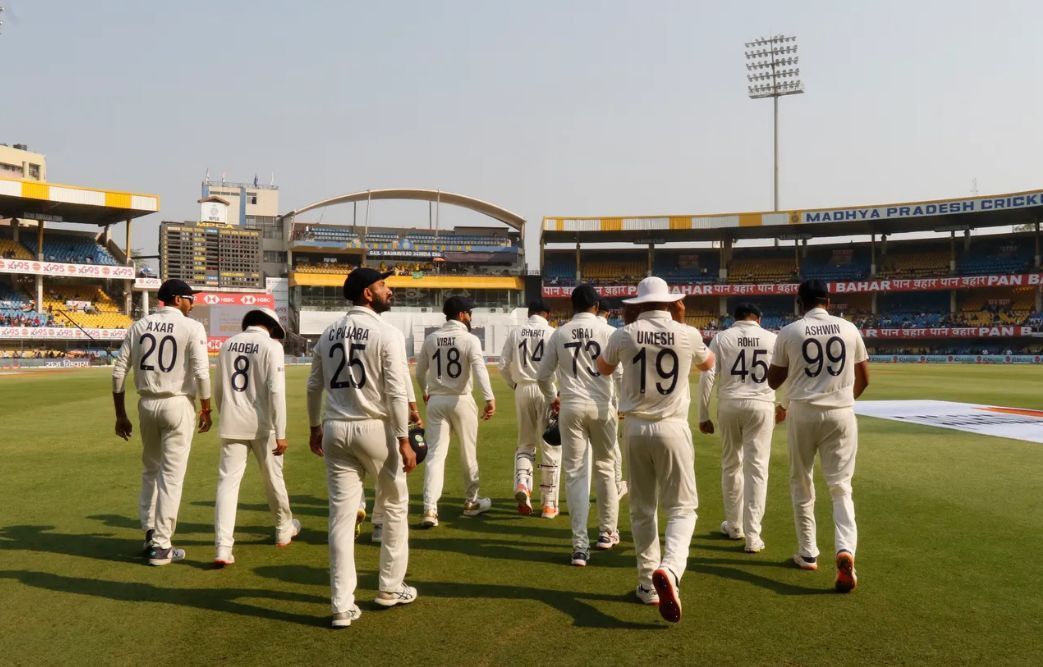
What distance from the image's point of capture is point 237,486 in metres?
6.35

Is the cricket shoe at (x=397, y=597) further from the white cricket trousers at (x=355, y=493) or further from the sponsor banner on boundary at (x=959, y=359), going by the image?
the sponsor banner on boundary at (x=959, y=359)

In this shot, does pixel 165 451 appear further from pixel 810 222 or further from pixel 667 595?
pixel 810 222

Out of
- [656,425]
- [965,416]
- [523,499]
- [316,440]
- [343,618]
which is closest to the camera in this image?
[343,618]

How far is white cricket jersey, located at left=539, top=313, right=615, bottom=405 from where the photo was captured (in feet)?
21.0

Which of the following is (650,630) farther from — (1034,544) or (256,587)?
(1034,544)

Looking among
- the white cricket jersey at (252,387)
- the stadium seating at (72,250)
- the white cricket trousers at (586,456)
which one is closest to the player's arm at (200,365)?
the white cricket jersey at (252,387)

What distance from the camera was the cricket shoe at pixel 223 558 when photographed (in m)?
6.04

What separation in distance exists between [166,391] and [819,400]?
537cm

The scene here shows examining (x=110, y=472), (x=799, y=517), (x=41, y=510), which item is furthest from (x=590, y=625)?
(x=110, y=472)

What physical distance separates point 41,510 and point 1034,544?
9.76 m

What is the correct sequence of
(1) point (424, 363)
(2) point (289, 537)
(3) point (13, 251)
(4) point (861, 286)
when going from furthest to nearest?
1. (4) point (861, 286)
2. (3) point (13, 251)
3. (1) point (424, 363)
4. (2) point (289, 537)

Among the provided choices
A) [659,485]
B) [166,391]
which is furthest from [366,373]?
[166,391]

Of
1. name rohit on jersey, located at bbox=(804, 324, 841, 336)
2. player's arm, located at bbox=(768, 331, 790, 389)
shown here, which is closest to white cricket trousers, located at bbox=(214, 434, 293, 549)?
player's arm, located at bbox=(768, 331, 790, 389)

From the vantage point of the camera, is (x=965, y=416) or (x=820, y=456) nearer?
(x=820, y=456)
